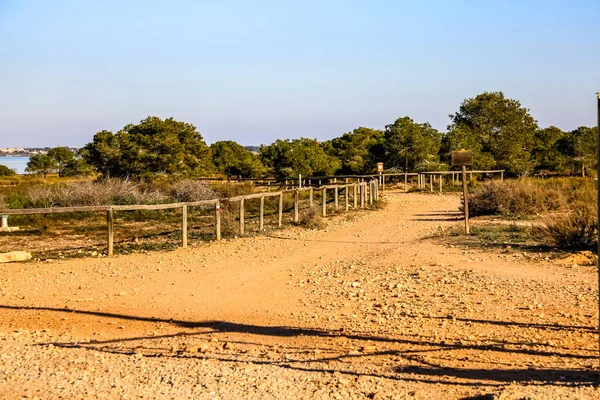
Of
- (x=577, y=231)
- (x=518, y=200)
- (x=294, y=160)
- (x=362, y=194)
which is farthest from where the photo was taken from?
(x=294, y=160)

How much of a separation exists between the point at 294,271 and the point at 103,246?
657 cm

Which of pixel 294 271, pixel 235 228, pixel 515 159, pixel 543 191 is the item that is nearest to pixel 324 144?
pixel 515 159

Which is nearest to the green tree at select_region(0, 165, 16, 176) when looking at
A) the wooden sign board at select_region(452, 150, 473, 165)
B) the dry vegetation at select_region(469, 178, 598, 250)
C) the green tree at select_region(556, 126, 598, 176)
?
the green tree at select_region(556, 126, 598, 176)

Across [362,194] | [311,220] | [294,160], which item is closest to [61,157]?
[294,160]

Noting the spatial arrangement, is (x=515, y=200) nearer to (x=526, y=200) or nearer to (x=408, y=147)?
(x=526, y=200)

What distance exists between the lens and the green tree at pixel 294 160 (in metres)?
45.2

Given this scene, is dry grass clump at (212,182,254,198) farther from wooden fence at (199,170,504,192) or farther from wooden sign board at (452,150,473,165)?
wooden sign board at (452,150,473,165)

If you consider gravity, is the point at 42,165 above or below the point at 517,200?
above

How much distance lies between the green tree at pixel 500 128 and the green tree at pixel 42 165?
53.3 m

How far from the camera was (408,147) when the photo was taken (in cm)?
4734

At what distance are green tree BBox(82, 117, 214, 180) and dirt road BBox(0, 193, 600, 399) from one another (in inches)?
1100

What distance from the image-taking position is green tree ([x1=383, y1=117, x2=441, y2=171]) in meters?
47.0

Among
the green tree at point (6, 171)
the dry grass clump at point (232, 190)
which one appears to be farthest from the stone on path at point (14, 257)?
the green tree at point (6, 171)

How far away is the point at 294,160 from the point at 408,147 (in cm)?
864
